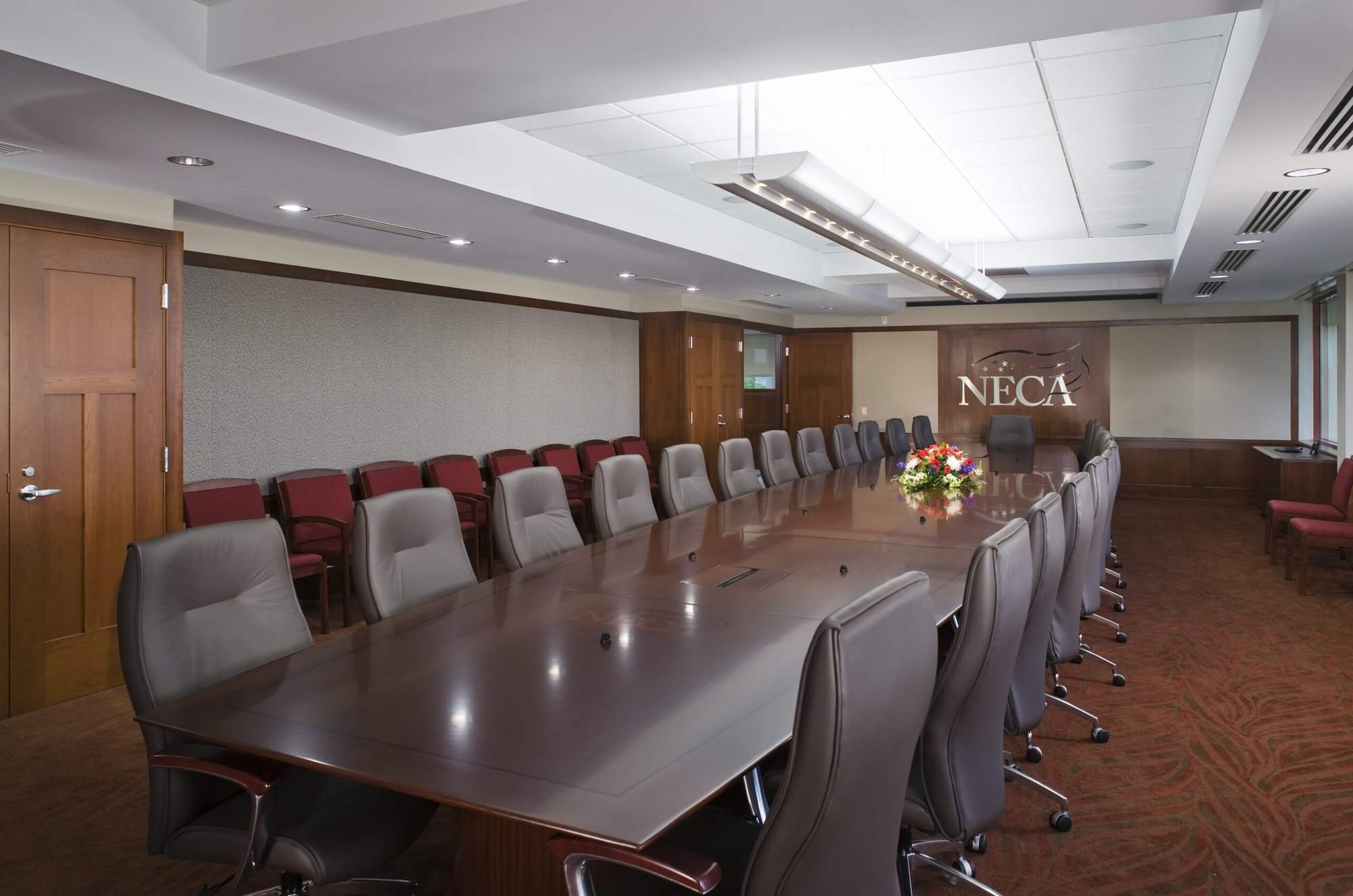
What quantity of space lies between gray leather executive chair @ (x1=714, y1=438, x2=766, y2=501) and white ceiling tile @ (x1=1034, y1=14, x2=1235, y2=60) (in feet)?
10.3

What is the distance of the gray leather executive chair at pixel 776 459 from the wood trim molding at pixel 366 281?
2566mm

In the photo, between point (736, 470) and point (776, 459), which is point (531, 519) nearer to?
point (736, 470)

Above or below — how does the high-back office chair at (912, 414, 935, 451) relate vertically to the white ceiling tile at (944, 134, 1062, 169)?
below

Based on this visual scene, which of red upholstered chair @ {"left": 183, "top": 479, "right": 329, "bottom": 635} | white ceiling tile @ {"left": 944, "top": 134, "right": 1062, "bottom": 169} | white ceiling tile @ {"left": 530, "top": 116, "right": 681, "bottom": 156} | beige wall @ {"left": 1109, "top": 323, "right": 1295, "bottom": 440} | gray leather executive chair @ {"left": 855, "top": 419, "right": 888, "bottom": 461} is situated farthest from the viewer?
beige wall @ {"left": 1109, "top": 323, "right": 1295, "bottom": 440}

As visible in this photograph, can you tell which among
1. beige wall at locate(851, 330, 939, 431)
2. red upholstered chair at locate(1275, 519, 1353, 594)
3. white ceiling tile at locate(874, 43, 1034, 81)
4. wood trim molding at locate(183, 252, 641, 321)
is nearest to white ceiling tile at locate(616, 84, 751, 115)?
white ceiling tile at locate(874, 43, 1034, 81)

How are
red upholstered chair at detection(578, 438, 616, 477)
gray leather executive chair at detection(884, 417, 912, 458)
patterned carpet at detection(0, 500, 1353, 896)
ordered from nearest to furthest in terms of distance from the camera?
patterned carpet at detection(0, 500, 1353, 896), red upholstered chair at detection(578, 438, 616, 477), gray leather executive chair at detection(884, 417, 912, 458)

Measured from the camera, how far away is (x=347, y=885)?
2328 millimetres

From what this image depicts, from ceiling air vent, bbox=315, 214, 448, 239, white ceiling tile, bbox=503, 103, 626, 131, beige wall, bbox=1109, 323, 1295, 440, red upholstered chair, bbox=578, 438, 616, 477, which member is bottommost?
red upholstered chair, bbox=578, 438, 616, 477

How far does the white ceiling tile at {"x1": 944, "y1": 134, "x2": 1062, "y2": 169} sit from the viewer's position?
4.86 m

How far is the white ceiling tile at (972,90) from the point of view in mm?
3787

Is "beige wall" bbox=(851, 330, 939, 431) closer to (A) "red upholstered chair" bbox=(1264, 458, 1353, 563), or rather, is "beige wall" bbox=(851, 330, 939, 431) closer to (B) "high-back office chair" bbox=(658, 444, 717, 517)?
(A) "red upholstered chair" bbox=(1264, 458, 1353, 563)

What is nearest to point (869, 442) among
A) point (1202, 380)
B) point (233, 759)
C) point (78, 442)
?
point (1202, 380)

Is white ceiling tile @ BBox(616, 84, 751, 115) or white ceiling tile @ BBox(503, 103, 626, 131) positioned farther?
white ceiling tile @ BBox(503, 103, 626, 131)

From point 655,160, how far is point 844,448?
13.9 feet
